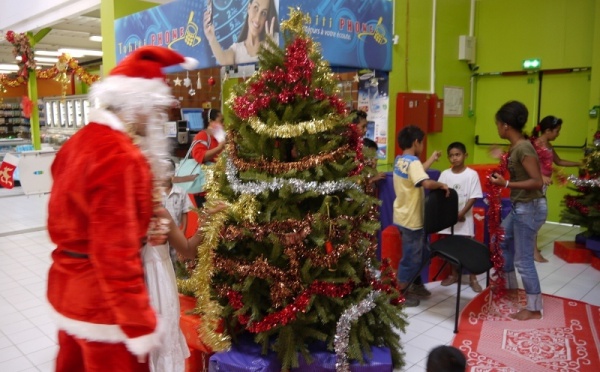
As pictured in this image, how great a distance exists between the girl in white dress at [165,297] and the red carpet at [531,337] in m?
1.89

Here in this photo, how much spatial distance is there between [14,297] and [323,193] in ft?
11.2

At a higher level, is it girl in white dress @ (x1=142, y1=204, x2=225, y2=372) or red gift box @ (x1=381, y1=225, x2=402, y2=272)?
girl in white dress @ (x1=142, y1=204, x2=225, y2=372)

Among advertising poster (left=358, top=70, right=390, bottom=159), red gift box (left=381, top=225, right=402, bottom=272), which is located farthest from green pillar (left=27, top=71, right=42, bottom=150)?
red gift box (left=381, top=225, right=402, bottom=272)

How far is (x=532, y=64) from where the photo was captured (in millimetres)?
7336

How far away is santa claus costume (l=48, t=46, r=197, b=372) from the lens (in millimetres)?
1602

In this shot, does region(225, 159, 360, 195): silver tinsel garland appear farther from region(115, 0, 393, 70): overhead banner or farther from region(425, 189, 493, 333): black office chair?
region(115, 0, 393, 70): overhead banner

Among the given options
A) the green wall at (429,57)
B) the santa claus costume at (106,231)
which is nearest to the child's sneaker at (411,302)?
the green wall at (429,57)

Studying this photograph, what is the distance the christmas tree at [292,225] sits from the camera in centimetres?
276

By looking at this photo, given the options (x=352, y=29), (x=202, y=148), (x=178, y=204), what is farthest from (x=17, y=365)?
(x=352, y=29)

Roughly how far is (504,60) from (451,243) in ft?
15.2

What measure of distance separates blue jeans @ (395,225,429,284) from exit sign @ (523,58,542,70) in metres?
4.43

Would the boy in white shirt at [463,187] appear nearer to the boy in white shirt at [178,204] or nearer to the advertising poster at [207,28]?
the advertising poster at [207,28]

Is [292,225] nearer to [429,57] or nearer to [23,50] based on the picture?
[429,57]

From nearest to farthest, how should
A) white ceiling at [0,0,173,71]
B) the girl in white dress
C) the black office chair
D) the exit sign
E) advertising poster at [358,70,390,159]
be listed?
the girl in white dress < the black office chair < advertising poster at [358,70,390,159] < the exit sign < white ceiling at [0,0,173,71]
